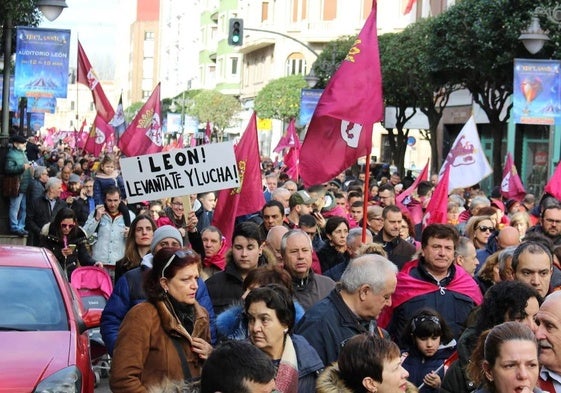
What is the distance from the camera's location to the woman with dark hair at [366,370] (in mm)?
5273

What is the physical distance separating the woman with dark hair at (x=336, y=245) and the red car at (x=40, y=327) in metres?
2.97

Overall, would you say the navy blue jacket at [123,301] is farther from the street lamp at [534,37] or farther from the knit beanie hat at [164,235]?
the street lamp at [534,37]

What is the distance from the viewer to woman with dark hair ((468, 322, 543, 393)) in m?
4.91

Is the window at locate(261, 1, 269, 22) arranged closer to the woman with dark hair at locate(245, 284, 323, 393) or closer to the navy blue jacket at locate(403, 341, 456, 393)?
the navy blue jacket at locate(403, 341, 456, 393)

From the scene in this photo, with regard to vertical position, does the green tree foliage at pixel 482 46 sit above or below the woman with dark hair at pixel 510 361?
above

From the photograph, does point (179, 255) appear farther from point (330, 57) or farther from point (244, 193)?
point (330, 57)

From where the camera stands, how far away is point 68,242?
13953 millimetres

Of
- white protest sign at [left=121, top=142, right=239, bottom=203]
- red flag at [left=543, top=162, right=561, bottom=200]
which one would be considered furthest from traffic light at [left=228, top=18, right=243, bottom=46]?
white protest sign at [left=121, top=142, right=239, bottom=203]

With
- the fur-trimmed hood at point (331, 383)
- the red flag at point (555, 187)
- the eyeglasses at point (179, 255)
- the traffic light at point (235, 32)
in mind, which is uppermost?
the traffic light at point (235, 32)

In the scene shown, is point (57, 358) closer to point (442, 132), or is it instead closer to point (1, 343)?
point (1, 343)

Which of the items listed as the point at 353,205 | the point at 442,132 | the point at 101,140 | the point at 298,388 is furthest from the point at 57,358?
the point at 442,132

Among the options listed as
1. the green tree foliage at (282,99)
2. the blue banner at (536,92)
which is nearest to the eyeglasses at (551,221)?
the blue banner at (536,92)

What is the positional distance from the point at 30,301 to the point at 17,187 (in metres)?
12.4

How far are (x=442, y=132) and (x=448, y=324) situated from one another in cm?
4561
